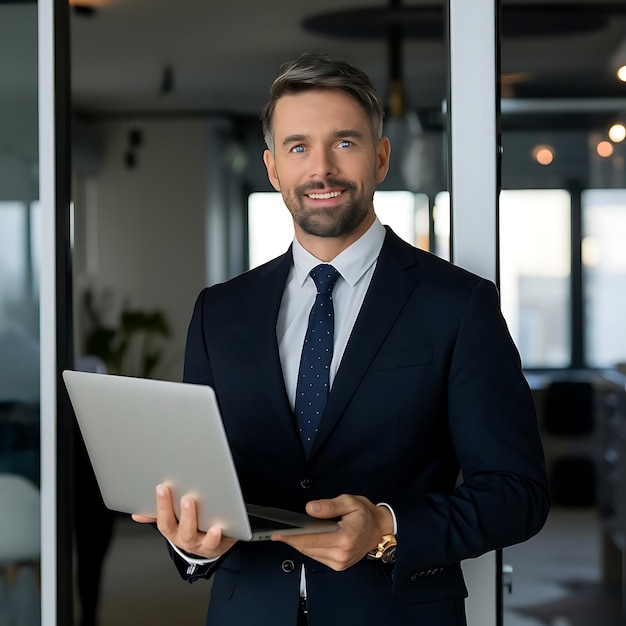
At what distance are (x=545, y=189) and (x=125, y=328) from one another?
1.38 metres

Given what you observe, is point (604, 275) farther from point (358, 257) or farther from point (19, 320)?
point (19, 320)

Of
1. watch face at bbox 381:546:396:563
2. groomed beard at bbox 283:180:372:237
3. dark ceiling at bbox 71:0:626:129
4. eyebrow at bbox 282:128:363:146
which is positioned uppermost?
dark ceiling at bbox 71:0:626:129

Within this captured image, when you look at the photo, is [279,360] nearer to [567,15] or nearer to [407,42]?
[567,15]

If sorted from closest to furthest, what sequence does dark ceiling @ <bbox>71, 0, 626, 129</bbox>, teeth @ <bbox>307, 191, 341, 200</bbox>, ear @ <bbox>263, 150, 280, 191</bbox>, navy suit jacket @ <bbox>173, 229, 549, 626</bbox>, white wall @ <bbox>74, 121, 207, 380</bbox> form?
navy suit jacket @ <bbox>173, 229, 549, 626</bbox>
teeth @ <bbox>307, 191, 341, 200</bbox>
ear @ <bbox>263, 150, 280, 191</bbox>
dark ceiling @ <bbox>71, 0, 626, 129</bbox>
white wall @ <bbox>74, 121, 207, 380</bbox>

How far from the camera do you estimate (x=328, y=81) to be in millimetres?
1601

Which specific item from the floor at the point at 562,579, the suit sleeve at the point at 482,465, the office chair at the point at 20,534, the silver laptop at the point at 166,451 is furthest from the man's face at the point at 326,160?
the office chair at the point at 20,534

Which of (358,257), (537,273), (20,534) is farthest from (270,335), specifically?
(20,534)

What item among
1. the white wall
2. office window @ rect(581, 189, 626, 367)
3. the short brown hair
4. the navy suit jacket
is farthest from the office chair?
office window @ rect(581, 189, 626, 367)

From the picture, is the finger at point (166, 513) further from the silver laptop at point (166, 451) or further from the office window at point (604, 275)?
→ the office window at point (604, 275)

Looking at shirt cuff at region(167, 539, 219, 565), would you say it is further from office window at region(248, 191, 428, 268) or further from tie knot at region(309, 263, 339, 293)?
office window at region(248, 191, 428, 268)

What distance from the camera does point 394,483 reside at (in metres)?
1.58

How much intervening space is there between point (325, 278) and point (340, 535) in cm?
54

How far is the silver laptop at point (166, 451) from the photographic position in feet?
4.08

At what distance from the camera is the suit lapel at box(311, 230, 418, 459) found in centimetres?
156
